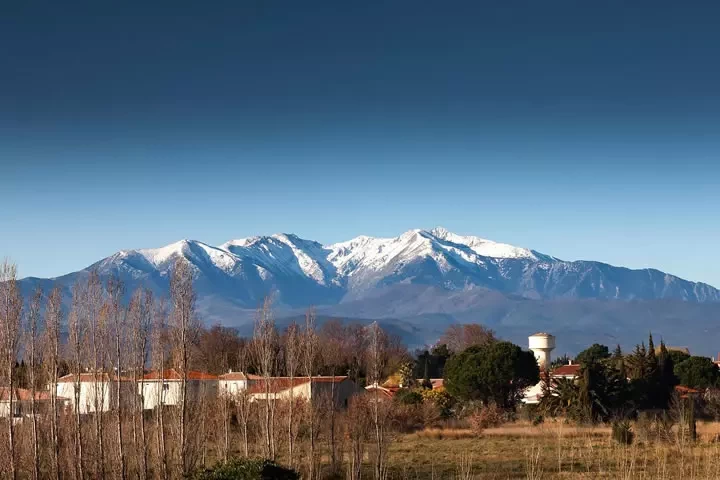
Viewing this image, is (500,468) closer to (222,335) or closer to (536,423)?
(536,423)

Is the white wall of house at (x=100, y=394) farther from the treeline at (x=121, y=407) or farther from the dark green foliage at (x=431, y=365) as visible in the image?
the dark green foliage at (x=431, y=365)

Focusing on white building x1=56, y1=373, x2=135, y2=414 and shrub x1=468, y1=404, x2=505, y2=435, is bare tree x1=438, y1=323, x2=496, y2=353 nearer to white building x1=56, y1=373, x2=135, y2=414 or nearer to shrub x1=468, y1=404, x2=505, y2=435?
shrub x1=468, y1=404, x2=505, y2=435

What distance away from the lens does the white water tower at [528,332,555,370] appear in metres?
80.6

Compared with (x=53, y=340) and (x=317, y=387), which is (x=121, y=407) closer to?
(x=53, y=340)

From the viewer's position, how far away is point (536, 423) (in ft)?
163

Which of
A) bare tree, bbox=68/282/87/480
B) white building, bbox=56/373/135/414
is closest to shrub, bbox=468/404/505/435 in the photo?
white building, bbox=56/373/135/414

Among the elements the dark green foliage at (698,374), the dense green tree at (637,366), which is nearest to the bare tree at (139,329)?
the dense green tree at (637,366)

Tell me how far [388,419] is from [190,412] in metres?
9.80

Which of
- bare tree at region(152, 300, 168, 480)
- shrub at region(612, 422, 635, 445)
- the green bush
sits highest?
bare tree at region(152, 300, 168, 480)

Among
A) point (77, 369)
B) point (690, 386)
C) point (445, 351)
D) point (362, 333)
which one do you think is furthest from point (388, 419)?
point (362, 333)

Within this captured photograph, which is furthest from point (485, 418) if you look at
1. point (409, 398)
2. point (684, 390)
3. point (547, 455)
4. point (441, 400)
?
point (684, 390)

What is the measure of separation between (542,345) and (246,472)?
63964 millimetres

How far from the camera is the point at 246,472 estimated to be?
19.4 metres

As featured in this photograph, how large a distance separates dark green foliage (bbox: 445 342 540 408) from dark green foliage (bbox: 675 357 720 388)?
11.5 meters
